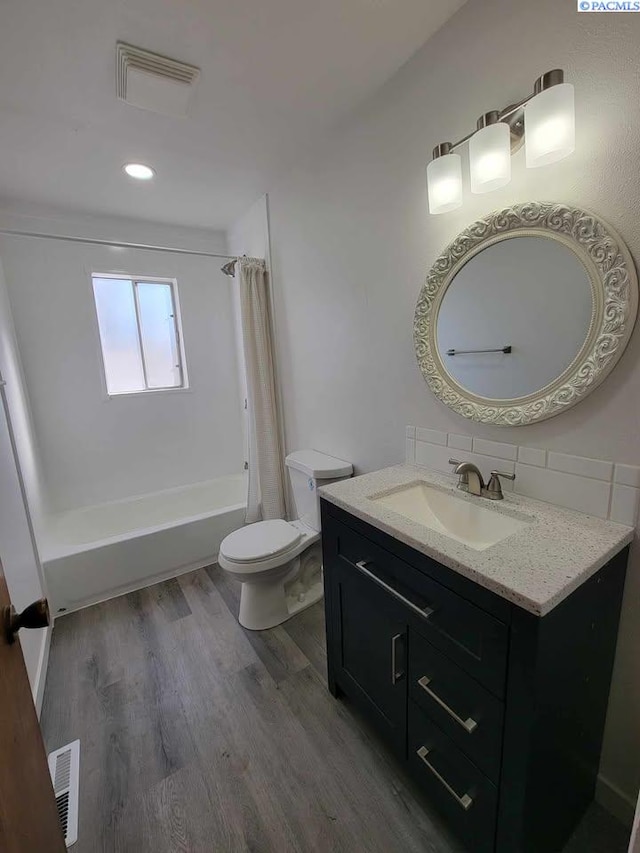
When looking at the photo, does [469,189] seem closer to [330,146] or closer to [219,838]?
[330,146]

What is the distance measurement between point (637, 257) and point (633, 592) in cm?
88

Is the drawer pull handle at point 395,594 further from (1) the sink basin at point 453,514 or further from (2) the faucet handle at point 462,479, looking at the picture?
(2) the faucet handle at point 462,479

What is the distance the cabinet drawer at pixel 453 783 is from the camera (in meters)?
0.87

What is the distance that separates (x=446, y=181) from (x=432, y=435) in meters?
0.89

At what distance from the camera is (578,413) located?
1.04 m

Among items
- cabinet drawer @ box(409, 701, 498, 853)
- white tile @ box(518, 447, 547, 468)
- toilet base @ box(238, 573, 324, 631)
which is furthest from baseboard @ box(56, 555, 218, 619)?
white tile @ box(518, 447, 547, 468)

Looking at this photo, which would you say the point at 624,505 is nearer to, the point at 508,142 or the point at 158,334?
the point at 508,142

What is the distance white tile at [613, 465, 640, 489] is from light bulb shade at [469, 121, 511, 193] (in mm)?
877

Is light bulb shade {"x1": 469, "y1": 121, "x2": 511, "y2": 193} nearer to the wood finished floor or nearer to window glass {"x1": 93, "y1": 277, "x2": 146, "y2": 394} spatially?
the wood finished floor

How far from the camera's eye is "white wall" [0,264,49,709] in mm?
1430

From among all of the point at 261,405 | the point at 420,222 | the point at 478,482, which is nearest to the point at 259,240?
the point at 261,405

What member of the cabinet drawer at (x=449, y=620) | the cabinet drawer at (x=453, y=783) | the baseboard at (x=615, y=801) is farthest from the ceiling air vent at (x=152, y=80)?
the baseboard at (x=615, y=801)

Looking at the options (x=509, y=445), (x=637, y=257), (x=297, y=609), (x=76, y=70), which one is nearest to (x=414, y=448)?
(x=509, y=445)

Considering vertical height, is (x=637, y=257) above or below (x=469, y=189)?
below
